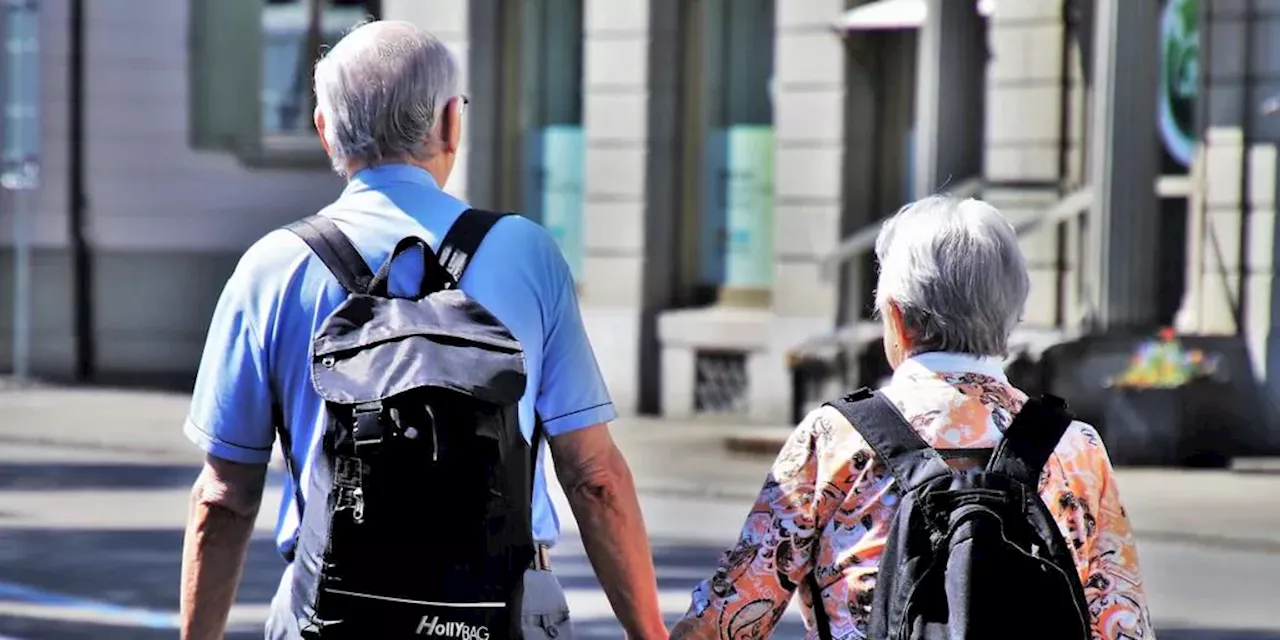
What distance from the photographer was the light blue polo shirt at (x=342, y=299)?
4.01 m

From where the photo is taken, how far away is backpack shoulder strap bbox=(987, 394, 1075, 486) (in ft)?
12.7

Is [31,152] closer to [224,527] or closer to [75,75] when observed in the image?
[75,75]

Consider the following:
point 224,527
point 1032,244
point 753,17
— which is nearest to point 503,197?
point 753,17

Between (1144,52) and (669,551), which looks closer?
(669,551)

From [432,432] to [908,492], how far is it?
0.68 metres

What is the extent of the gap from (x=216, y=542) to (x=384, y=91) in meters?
0.73

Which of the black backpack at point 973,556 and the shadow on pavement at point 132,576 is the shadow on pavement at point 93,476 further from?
the black backpack at point 973,556

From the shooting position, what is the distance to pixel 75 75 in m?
27.5

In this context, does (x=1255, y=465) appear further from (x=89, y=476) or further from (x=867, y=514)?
(x=867, y=514)

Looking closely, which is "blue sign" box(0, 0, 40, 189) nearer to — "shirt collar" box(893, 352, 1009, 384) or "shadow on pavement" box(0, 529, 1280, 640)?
"shadow on pavement" box(0, 529, 1280, 640)

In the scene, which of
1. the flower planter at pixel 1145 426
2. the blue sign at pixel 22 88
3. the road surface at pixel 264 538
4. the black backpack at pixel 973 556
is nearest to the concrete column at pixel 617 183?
the road surface at pixel 264 538

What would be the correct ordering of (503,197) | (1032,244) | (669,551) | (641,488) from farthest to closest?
1. (503,197)
2. (1032,244)
3. (641,488)
4. (669,551)

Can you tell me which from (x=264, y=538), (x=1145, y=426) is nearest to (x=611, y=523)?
(x=264, y=538)

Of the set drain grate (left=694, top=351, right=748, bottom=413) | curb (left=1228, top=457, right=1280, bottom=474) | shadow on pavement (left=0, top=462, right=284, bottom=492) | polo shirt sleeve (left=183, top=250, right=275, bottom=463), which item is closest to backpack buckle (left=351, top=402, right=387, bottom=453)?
polo shirt sleeve (left=183, top=250, right=275, bottom=463)
